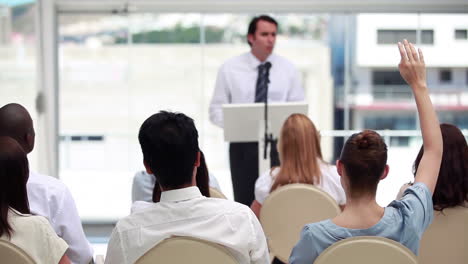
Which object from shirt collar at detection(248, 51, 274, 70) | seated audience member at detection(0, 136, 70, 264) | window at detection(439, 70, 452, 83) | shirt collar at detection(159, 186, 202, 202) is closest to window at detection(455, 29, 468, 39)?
window at detection(439, 70, 452, 83)

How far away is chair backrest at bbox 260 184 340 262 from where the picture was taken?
376cm

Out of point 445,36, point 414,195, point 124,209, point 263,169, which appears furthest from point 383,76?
point 414,195

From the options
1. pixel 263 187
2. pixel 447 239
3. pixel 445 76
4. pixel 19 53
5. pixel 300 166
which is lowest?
pixel 447 239

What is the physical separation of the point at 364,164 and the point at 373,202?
138mm

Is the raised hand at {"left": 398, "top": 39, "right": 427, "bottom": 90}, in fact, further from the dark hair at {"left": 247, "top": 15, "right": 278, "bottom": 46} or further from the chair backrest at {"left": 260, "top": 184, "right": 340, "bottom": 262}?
the dark hair at {"left": 247, "top": 15, "right": 278, "bottom": 46}

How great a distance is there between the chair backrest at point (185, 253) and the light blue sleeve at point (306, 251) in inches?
10.5

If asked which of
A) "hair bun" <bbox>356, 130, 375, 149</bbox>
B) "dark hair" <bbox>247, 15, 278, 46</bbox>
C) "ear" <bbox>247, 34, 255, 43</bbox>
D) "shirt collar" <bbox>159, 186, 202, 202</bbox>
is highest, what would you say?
"dark hair" <bbox>247, 15, 278, 46</bbox>

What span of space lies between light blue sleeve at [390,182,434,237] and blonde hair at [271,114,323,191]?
1589mm

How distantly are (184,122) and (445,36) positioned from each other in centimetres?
599

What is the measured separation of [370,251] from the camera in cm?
236

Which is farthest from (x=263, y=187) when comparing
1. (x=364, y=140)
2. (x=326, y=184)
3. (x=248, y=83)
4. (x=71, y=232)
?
(x=248, y=83)

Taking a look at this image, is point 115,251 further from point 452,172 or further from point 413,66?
point 452,172

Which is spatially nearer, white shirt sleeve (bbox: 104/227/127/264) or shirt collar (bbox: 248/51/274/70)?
white shirt sleeve (bbox: 104/227/127/264)

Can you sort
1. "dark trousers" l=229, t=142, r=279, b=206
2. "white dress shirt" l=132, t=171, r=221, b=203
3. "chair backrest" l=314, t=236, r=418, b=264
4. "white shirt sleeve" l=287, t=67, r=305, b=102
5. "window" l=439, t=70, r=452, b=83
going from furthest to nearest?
"window" l=439, t=70, r=452, b=83, "white shirt sleeve" l=287, t=67, r=305, b=102, "dark trousers" l=229, t=142, r=279, b=206, "white dress shirt" l=132, t=171, r=221, b=203, "chair backrest" l=314, t=236, r=418, b=264
